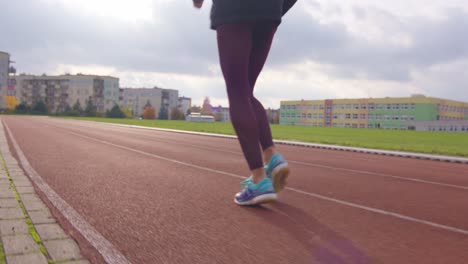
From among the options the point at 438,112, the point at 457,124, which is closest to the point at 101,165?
the point at 457,124

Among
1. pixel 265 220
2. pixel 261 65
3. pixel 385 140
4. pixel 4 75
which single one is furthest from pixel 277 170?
pixel 4 75

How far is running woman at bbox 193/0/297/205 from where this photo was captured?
265cm

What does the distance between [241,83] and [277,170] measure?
74 cm

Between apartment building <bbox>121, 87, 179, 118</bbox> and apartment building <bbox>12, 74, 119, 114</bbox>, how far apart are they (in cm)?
2786

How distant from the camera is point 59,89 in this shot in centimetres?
12494

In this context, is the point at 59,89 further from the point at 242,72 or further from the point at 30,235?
the point at 30,235

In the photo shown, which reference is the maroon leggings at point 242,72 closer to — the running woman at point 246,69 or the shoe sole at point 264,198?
the running woman at point 246,69

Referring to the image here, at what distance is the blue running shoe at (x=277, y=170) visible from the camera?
279 cm

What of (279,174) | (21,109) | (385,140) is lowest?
(385,140)

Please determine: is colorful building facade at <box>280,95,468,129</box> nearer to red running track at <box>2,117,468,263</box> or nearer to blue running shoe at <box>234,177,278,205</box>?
red running track at <box>2,117,468,263</box>

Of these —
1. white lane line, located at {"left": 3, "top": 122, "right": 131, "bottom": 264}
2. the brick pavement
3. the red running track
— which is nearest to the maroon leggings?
the red running track

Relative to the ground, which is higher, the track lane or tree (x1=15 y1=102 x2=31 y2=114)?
tree (x1=15 y1=102 x2=31 y2=114)

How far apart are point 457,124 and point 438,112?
27090 millimetres

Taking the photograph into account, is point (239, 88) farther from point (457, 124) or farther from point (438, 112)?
point (438, 112)
